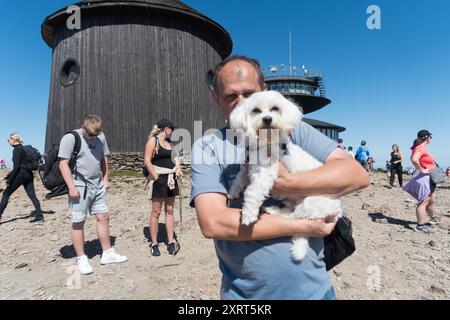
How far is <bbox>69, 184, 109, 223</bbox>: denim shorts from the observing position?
4.75m

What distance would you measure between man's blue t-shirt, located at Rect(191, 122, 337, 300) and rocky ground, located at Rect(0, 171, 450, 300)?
282 cm

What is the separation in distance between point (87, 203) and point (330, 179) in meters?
4.38

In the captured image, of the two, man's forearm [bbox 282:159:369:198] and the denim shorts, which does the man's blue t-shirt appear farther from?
the denim shorts

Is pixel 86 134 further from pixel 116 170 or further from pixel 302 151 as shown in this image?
pixel 116 170

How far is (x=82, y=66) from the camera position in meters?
15.4

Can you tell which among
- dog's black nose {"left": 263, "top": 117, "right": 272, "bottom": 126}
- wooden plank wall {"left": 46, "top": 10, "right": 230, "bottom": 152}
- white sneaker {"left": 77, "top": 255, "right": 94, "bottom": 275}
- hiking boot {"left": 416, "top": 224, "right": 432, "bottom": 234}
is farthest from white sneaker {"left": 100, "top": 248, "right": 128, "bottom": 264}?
wooden plank wall {"left": 46, "top": 10, "right": 230, "bottom": 152}

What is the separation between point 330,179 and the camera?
1.67m

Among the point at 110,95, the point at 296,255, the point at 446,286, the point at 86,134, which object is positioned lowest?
the point at 446,286

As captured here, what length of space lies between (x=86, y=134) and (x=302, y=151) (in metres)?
4.12

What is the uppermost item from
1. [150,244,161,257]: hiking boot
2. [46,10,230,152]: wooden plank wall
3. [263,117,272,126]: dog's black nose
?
[46,10,230,152]: wooden plank wall

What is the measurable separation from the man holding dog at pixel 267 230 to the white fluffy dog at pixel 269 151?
0.11 metres

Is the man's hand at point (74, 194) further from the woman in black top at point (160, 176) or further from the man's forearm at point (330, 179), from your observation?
the man's forearm at point (330, 179)

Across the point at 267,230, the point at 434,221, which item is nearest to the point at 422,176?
the point at 434,221
